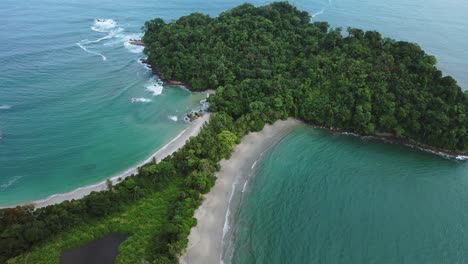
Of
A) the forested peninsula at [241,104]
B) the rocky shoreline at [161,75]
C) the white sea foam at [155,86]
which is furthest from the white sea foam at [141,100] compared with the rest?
the forested peninsula at [241,104]

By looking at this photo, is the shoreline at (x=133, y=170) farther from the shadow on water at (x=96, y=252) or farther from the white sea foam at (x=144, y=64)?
the white sea foam at (x=144, y=64)

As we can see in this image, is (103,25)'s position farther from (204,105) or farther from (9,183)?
(9,183)

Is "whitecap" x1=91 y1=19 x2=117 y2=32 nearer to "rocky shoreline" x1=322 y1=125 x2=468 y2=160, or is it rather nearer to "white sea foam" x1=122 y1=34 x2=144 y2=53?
"white sea foam" x1=122 y1=34 x2=144 y2=53

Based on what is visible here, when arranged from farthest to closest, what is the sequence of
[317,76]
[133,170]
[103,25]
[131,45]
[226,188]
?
[103,25], [131,45], [317,76], [133,170], [226,188]

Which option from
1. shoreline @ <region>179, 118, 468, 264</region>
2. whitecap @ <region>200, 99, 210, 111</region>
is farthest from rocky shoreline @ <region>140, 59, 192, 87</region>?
shoreline @ <region>179, 118, 468, 264</region>

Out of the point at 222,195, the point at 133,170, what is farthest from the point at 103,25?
the point at 222,195

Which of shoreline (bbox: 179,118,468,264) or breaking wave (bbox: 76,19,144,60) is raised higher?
breaking wave (bbox: 76,19,144,60)
